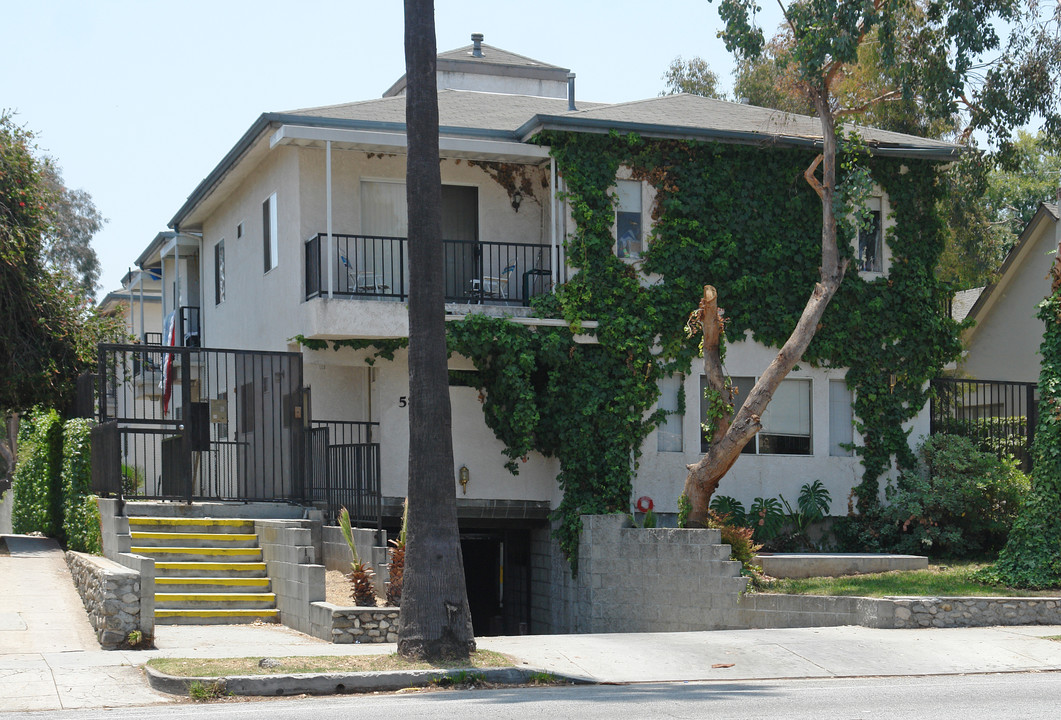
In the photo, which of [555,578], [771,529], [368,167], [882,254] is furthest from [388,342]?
[882,254]

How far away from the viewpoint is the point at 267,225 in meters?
23.4

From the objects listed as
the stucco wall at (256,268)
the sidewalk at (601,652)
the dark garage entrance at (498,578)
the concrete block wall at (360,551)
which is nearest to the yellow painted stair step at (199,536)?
the concrete block wall at (360,551)

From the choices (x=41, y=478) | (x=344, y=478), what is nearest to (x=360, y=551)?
(x=344, y=478)

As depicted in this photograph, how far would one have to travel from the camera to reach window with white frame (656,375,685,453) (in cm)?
2145

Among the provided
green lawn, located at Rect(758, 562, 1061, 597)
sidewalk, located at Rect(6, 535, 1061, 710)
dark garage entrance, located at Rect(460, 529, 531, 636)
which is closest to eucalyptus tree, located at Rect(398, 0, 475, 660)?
sidewalk, located at Rect(6, 535, 1061, 710)

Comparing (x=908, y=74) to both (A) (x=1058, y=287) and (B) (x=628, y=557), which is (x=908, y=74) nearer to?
(A) (x=1058, y=287)

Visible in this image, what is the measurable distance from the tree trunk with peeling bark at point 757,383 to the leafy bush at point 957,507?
12.7 ft

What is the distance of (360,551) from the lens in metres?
16.7

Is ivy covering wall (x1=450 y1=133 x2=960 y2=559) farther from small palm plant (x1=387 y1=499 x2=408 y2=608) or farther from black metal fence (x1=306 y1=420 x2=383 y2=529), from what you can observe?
small palm plant (x1=387 y1=499 x2=408 y2=608)

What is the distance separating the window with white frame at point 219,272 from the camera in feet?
88.1

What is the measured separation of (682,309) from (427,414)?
30.1 ft

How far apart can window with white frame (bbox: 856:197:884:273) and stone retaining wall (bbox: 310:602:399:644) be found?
1196cm

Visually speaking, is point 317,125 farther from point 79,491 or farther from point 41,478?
point 41,478

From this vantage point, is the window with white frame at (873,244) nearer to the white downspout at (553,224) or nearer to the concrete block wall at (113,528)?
the white downspout at (553,224)
